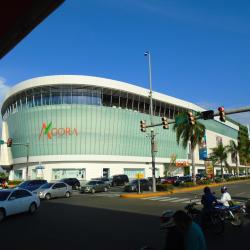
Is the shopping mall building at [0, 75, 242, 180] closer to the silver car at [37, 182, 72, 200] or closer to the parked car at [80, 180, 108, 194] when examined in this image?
the parked car at [80, 180, 108, 194]

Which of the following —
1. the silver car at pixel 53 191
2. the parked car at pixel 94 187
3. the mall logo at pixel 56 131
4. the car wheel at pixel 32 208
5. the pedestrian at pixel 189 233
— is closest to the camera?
the pedestrian at pixel 189 233

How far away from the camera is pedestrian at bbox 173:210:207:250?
15.9 ft

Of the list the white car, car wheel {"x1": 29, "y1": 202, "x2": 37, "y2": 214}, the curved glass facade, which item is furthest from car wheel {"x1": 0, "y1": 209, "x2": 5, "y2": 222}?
the curved glass facade

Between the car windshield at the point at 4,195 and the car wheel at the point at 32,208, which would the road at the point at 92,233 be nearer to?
the car windshield at the point at 4,195

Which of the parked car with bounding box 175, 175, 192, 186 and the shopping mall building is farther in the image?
the shopping mall building

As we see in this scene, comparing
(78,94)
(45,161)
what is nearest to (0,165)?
(45,161)

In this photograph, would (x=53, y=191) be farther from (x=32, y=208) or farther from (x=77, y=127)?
(x=77, y=127)

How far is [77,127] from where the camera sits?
226ft

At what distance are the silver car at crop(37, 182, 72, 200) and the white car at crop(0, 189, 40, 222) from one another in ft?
36.1

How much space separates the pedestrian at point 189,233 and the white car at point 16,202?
13.4 m

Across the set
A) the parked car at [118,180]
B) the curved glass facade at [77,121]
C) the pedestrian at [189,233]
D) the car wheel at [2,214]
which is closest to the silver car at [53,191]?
the car wheel at [2,214]

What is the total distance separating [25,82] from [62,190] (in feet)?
145

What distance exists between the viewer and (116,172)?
72.4 metres

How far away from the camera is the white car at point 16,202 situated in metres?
16.7
